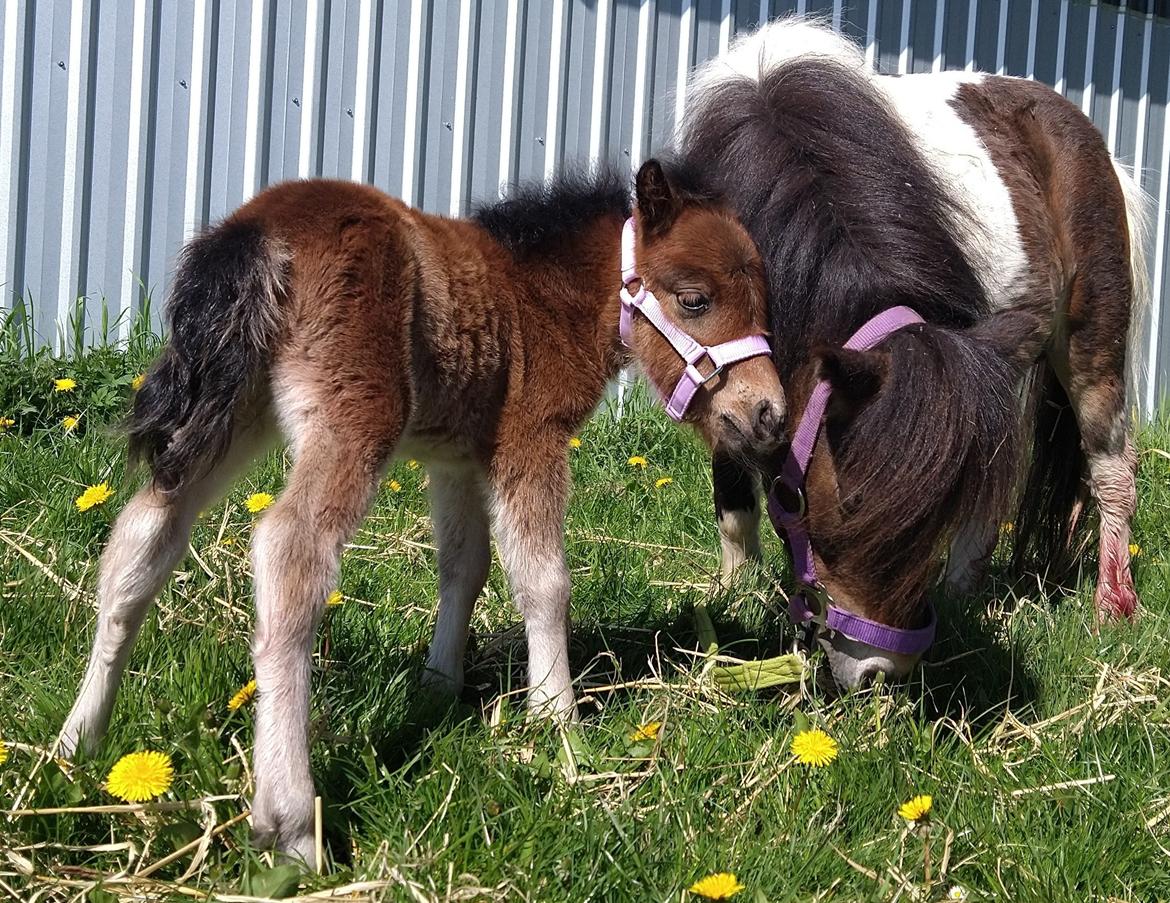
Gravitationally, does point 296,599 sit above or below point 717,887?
above

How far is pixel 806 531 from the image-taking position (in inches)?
128

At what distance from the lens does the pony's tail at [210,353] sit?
244 cm

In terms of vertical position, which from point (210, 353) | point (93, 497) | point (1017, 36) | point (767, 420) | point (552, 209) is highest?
point (1017, 36)


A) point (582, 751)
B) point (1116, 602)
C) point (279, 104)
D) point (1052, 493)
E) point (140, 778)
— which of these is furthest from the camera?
point (279, 104)

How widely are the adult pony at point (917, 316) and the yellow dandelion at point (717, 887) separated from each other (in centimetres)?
121

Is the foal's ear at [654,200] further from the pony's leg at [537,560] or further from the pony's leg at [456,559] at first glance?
the pony's leg at [456,559]

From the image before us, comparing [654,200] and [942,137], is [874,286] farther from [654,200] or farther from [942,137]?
[942,137]

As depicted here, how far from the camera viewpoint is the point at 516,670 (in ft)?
11.4

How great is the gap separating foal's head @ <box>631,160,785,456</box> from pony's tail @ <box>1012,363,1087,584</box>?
231 centimetres

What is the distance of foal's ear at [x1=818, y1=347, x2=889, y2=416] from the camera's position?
299 centimetres

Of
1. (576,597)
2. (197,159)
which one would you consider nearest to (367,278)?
(576,597)

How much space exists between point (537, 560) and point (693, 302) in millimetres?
A: 810

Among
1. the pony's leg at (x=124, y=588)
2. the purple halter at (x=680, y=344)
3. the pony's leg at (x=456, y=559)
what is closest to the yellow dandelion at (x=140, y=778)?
the pony's leg at (x=124, y=588)

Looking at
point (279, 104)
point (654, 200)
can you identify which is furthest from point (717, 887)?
point (279, 104)
